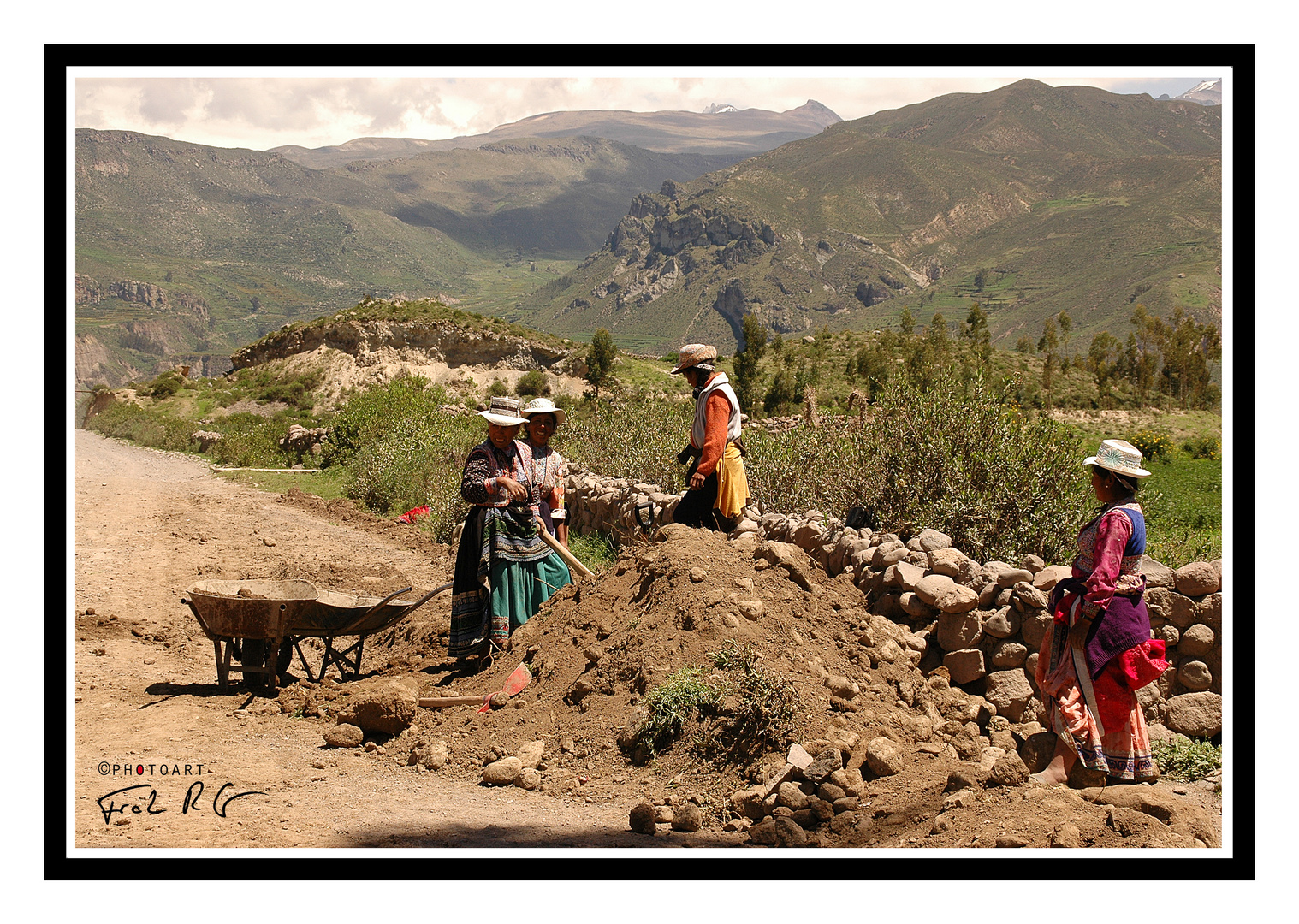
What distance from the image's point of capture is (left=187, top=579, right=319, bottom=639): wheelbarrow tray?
533cm

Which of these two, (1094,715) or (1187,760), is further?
(1187,760)

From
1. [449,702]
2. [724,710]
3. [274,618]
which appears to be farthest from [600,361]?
[724,710]

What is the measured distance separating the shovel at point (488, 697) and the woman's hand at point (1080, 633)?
9.62 ft

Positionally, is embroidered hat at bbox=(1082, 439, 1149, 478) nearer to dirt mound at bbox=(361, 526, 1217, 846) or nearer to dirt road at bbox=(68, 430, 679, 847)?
dirt mound at bbox=(361, 526, 1217, 846)

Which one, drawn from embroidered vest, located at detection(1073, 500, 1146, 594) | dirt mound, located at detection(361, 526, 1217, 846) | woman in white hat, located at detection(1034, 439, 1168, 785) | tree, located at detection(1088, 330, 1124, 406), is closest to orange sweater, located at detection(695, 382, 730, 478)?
dirt mound, located at detection(361, 526, 1217, 846)

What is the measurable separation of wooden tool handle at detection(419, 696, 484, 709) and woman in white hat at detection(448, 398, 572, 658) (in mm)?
637

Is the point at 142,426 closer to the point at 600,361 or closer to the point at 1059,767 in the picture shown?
the point at 600,361

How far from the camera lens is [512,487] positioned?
5.84m

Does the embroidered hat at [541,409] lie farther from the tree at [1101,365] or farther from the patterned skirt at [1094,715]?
the tree at [1101,365]

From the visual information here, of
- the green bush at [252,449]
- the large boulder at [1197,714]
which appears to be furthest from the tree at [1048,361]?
the large boulder at [1197,714]

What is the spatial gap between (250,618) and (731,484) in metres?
3.01

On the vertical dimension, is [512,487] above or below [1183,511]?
above
